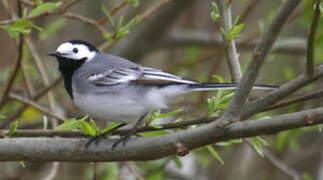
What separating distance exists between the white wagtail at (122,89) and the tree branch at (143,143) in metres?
0.21

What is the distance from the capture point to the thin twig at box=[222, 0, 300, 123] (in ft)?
6.94

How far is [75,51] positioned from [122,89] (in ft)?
1.60

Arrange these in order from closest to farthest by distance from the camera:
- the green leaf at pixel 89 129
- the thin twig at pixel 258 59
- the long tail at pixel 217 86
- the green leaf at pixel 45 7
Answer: the thin twig at pixel 258 59 < the long tail at pixel 217 86 < the green leaf at pixel 89 129 < the green leaf at pixel 45 7

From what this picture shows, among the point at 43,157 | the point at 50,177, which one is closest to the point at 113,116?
the point at 43,157

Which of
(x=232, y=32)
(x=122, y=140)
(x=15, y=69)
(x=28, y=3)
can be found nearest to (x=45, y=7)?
(x=28, y=3)

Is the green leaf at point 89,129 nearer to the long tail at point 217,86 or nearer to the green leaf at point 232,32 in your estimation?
the long tail at point 217,86

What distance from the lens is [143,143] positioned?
259cm

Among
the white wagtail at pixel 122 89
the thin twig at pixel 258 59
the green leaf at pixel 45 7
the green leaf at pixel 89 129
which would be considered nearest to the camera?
the thin twig at pixel 258 59

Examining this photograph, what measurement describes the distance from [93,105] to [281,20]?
1.22 meters

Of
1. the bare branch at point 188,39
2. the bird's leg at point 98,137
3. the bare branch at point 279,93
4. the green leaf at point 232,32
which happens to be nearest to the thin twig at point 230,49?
the green leaf at point 232,32

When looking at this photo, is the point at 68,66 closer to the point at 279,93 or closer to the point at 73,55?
the point at 73,55

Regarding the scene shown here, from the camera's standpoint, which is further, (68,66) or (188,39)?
(188,39)

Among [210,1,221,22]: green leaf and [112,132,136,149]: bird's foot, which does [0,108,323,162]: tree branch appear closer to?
[112,132,136,149]: bird's foot

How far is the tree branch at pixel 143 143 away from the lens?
7.50ft
